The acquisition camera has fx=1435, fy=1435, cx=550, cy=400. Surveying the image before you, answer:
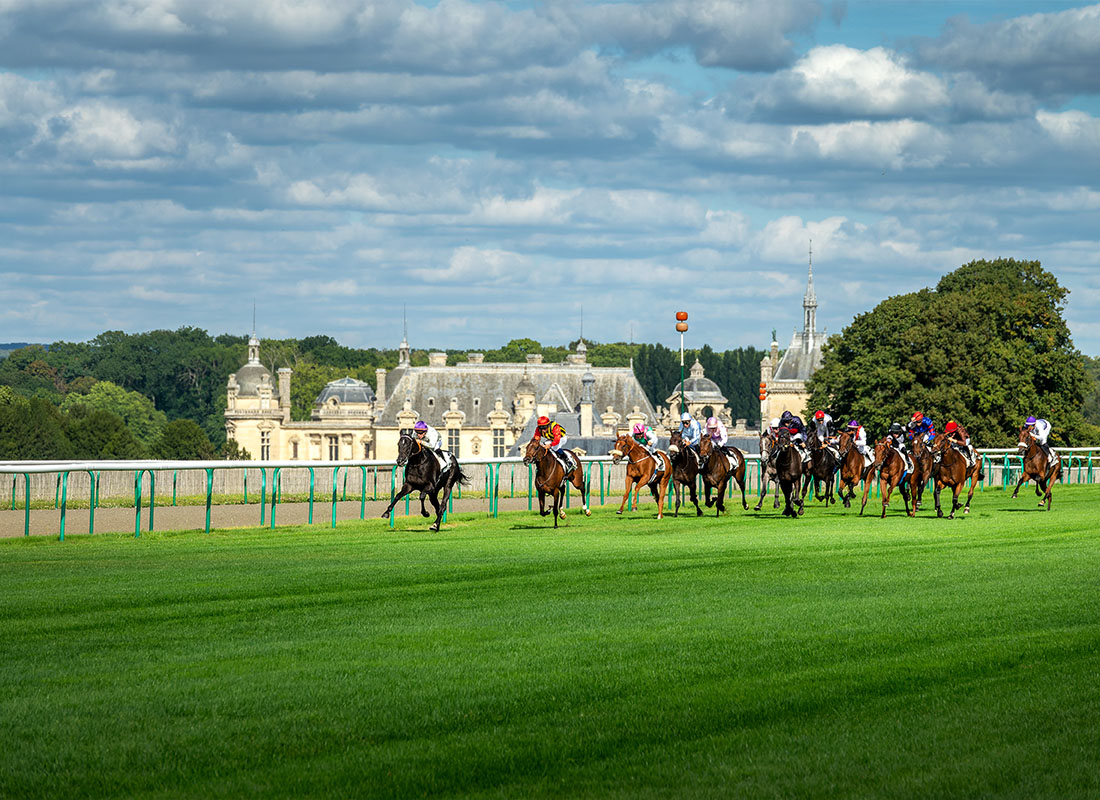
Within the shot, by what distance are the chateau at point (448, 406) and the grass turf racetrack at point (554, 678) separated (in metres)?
77.0

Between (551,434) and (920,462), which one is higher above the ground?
(551,434)

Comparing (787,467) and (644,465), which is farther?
(644,465)

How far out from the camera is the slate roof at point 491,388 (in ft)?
330

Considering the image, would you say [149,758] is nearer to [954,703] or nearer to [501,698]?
[501,698]

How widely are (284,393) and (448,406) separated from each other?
54.7ft

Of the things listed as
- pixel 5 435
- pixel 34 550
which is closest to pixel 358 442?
pixel 5 435

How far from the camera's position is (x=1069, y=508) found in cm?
2978

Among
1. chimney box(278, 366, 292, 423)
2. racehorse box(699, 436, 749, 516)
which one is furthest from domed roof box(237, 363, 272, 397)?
racehorse box(699, 436, 749, 516)

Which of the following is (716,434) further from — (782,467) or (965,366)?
(965,366)

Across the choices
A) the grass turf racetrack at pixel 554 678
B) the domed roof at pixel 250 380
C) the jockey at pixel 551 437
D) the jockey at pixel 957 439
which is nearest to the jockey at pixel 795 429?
the jockey at pixel 957 439

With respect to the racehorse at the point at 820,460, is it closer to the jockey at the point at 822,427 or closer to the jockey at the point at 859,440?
the jockey at the point at 822,427

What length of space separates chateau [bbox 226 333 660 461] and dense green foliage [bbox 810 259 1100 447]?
36.5m

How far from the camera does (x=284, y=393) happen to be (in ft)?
365

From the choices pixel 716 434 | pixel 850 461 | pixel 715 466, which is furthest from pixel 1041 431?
pixel 715 466
